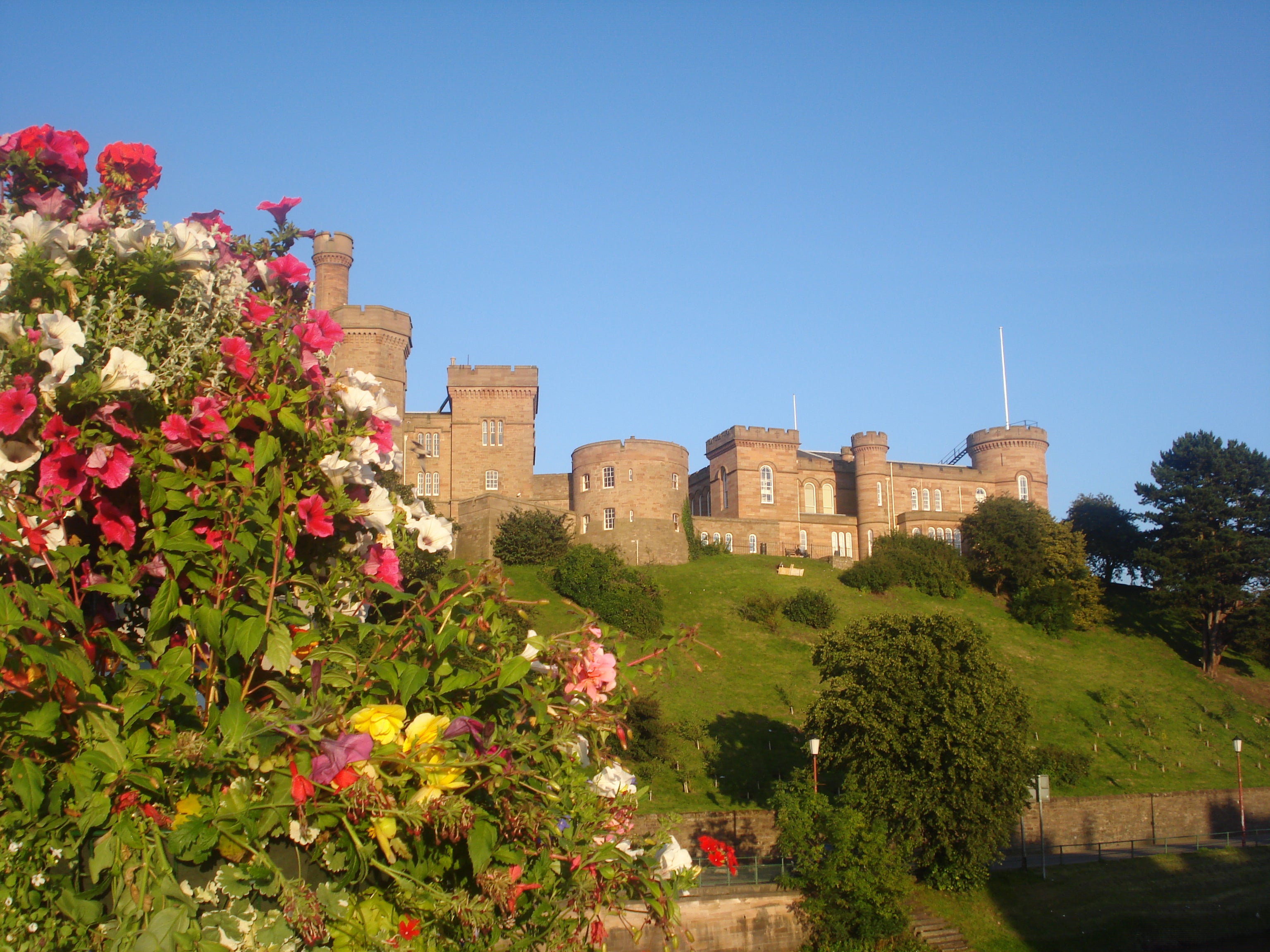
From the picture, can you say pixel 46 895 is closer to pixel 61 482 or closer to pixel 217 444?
pixel 61 482

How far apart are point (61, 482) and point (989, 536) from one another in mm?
60120

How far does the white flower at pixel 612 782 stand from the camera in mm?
3375

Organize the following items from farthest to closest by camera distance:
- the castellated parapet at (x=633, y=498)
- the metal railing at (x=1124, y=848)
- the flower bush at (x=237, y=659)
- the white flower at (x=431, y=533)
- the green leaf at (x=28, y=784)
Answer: the castellated parapet at (x=633, y=498), the metal railing at (x=1124, y=848), the white flower at (x=431, y=533), the flower bush at (x=237, y=659), the green leaf at (x=28, y=784)

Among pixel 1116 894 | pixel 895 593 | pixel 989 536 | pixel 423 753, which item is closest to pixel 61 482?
pixel 423 753

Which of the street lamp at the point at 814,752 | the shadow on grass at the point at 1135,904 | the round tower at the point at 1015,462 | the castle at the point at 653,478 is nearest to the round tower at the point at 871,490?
the castle at the point at 653,478

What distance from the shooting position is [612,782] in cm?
347

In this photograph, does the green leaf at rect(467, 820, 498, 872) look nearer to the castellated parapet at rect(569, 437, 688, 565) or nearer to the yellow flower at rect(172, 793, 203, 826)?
the yellow flower at rect(172, 793, 203, 826)

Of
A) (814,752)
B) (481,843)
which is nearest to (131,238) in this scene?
(481,843)

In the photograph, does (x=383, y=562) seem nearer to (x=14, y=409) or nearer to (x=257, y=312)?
(x=257, y=312)

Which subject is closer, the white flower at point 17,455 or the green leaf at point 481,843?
the green leaf at point 481,843

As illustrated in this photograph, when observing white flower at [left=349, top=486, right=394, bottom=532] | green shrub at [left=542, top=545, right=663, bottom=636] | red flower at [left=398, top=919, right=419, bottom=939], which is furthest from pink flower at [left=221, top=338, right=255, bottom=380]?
green shrub at [left=542, top=545, right=663, bottom=636]

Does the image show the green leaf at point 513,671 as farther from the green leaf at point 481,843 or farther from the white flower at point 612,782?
the white flower at point 612,782

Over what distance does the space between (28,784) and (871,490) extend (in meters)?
67.0

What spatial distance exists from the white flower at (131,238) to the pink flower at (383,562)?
132cm
